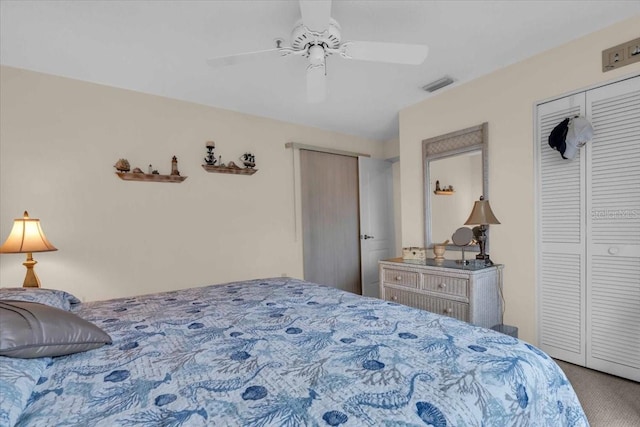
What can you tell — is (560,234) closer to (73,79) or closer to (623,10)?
(623,10)

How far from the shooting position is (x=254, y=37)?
2.03 m

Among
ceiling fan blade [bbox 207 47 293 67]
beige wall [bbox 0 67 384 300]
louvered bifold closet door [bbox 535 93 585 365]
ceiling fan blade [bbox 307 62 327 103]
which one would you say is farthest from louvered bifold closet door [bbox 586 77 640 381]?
beige wall [bbox 0 67 384 300]

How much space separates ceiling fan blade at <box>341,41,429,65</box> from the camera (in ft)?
5.39

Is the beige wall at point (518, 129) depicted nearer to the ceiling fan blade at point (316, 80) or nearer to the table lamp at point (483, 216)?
the table lamp at point (483, 216)

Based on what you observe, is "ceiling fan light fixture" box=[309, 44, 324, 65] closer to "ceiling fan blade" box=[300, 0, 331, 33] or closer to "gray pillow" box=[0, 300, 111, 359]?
"ceiling fan blade" box=[300, 0, 331, 33]

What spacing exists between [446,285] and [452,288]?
0.05 metres

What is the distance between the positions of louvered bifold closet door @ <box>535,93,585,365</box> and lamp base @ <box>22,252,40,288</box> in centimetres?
371

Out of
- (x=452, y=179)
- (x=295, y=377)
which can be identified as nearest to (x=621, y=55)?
(x=452, y=179)

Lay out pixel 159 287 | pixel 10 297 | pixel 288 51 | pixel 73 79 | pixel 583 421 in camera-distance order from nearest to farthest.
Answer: pixel 583 421 → pixel 10 297 → pixel 288 51 → pixel 73 79 → pixel 159 287

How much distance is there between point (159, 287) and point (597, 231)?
3525mm

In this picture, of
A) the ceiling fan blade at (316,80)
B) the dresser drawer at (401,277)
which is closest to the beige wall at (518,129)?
the dresser drawer at (401,277)

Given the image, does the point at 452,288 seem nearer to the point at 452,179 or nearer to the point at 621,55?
the point at 452,179

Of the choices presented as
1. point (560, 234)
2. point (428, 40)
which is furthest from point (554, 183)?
point (428, 40)

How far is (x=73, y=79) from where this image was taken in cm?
252
